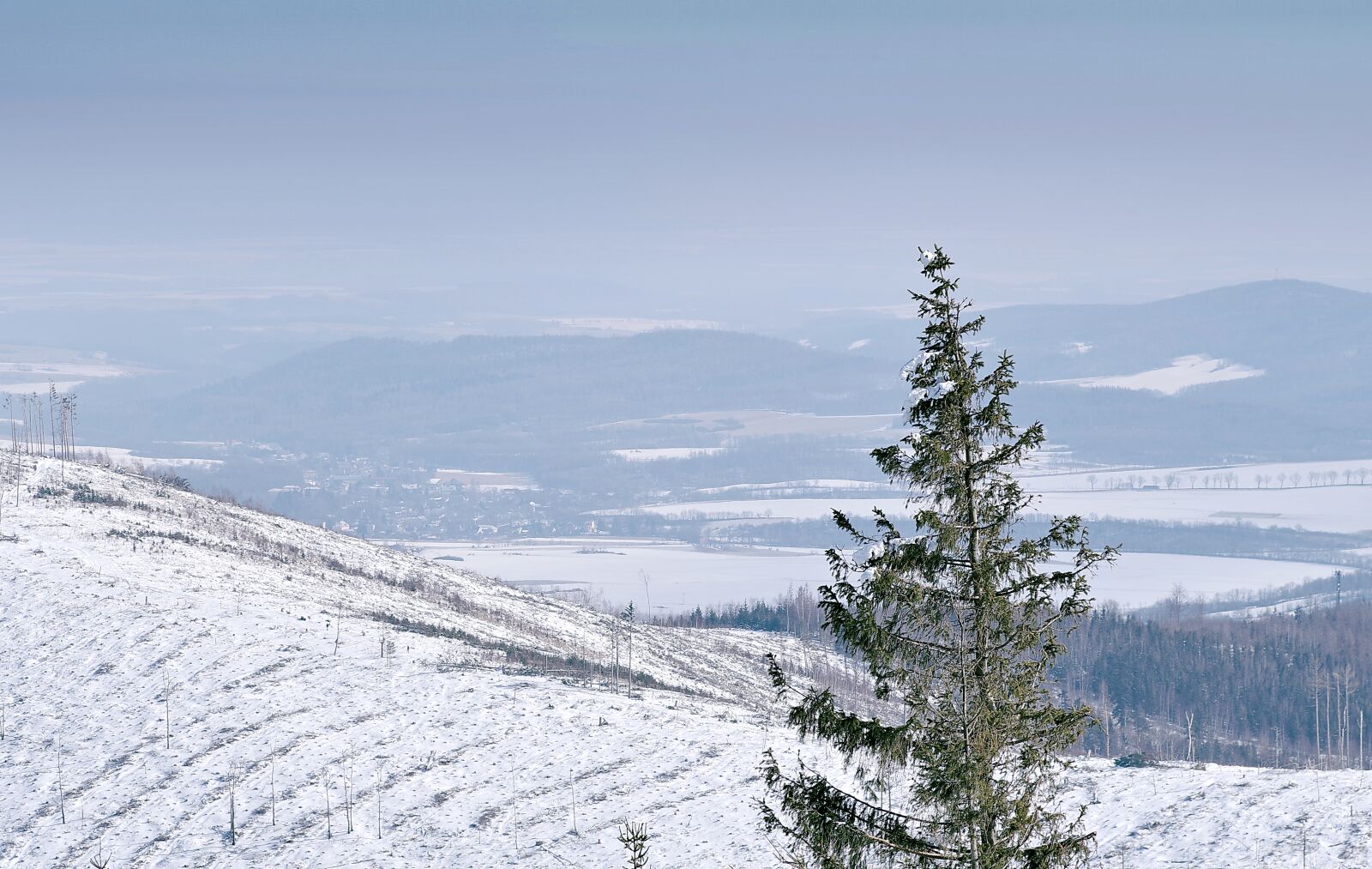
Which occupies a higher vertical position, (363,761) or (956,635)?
(956,635)

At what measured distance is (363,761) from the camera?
4941cm

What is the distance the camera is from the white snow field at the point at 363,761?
40156mm

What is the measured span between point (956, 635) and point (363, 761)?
35.3 meters

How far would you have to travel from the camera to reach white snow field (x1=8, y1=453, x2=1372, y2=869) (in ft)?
132

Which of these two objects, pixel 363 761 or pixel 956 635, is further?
pixel 363 761

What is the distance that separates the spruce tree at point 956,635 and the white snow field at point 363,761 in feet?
65.1

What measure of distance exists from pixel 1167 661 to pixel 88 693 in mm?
142734

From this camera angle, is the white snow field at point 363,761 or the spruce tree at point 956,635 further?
the white snow field at point 363,761

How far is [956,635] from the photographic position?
18.7 meters

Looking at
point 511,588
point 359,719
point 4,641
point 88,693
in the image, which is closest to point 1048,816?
point 359,719

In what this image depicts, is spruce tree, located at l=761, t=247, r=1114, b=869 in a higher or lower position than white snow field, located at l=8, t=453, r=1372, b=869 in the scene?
higher

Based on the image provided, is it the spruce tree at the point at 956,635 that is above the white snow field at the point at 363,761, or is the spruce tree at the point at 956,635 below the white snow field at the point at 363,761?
above

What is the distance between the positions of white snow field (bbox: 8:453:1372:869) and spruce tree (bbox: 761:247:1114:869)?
19.8 meters

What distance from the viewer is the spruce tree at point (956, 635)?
60.0 ft
